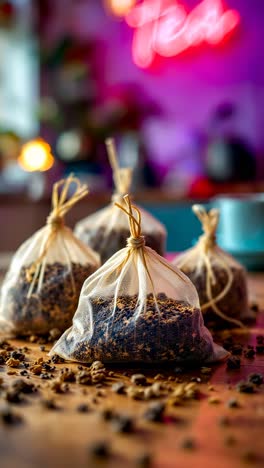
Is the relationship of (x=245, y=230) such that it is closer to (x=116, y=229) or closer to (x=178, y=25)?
(x=116, y=229)

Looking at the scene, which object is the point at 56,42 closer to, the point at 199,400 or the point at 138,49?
the point at 138,49

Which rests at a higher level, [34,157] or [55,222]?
[34,157]

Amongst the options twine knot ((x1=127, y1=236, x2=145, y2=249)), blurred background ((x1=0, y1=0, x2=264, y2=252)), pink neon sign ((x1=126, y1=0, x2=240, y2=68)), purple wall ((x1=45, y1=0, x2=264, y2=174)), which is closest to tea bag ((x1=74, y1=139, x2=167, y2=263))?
twine knot ((x1=127, y1=236, x2=145, y2=249))

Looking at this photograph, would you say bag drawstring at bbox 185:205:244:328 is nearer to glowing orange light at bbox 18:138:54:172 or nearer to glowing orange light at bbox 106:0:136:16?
glowing orange light at bbox 18:138:54:172

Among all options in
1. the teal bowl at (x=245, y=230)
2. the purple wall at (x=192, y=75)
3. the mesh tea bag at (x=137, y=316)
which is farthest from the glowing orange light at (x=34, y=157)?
the mesh tea bag at (x=137, y=316)

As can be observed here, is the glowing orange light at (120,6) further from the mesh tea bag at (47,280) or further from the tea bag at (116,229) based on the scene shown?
the mesh tea bag at (47,280)

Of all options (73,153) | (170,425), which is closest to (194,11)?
(73,153)

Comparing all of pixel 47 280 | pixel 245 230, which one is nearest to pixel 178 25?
pixel 245 230
